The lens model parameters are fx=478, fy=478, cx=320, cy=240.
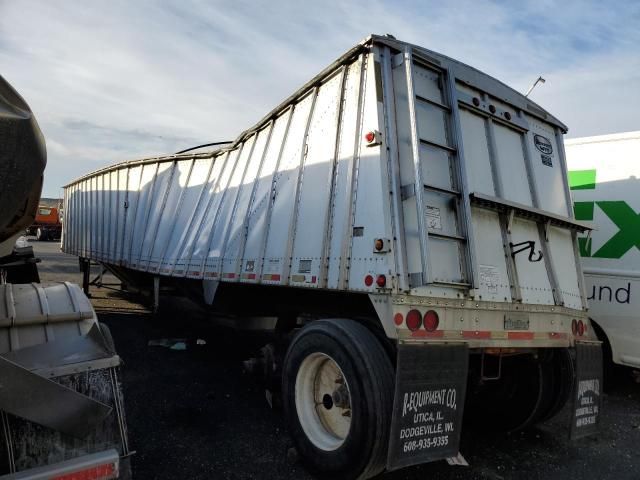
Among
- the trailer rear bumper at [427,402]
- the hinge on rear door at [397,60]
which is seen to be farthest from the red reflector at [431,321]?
the hinge on rear door at [397,60]

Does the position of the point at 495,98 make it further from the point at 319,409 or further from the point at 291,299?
the point at 319,409

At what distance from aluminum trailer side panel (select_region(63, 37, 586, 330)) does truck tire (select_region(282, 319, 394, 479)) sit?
1.32 feet

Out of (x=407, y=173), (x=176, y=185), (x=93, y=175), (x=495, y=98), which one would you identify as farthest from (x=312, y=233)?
(x=93, y=175)

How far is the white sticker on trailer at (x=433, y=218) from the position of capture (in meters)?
3.49

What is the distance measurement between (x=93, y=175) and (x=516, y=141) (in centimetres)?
1068

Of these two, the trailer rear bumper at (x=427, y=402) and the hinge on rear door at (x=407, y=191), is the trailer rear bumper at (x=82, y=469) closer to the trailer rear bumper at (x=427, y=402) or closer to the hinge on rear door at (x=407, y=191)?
the trailer rear bumper at (x=427, y=402)

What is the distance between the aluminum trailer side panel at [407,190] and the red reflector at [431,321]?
6.1 inches

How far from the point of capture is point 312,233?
407 centimetres

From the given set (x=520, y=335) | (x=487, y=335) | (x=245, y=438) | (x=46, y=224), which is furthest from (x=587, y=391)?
(x=46, y=224)

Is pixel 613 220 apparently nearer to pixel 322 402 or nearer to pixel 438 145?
pixel 438 145

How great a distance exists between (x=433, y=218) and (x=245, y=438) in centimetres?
256

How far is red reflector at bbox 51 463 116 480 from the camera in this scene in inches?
85.3

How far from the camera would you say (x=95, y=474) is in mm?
2238

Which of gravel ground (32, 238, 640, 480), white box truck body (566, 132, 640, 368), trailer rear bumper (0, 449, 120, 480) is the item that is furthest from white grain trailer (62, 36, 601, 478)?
white box truck body (566, 132, 640, 368)
